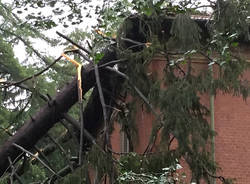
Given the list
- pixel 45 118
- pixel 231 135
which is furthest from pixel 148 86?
pixel 231 135

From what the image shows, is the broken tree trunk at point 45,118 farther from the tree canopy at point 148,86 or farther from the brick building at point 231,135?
the brick building at point 231,135

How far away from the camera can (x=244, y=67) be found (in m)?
5.69

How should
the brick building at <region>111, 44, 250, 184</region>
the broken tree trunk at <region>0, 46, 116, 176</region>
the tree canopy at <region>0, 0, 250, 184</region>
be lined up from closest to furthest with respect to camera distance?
the tree canopy at <region>0, 0, 250, 184</region>, the broken tree trunk at <region>0, 46, 116, 176</region>, the brick building at <region>111, 44, 250, 184</region>

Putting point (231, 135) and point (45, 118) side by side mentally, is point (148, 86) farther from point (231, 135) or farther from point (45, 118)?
point (231, 135)

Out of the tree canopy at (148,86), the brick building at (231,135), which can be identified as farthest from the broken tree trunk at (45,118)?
the brick building at (231,135)

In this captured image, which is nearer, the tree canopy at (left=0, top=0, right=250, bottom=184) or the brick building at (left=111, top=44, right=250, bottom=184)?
the tree canopy at (left=0, top=0, right=250, bottom=184)

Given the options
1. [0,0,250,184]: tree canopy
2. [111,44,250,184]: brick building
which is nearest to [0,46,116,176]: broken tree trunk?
[0,0,250,184]: tree canopy

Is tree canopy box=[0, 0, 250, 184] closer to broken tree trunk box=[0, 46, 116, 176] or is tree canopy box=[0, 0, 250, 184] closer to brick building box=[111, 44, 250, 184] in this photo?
broken tree trunk box=[0, 46, 116, 176]

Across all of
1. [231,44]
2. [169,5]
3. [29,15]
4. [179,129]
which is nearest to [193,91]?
[179,129]

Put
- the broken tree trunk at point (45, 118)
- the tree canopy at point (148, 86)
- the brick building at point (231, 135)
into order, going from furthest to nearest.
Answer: the brick building at point (231, 135)
the broken tree trunk at point (45, 118)
the tree canopy at point (148, 86)

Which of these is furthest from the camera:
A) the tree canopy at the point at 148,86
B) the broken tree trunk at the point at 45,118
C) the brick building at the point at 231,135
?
the brick building at the point at 231,135

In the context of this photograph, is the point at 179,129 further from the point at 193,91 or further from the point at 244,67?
the point at 244,67

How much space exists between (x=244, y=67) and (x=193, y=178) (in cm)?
133

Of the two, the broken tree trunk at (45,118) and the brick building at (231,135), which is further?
the brick building at (231,135)
